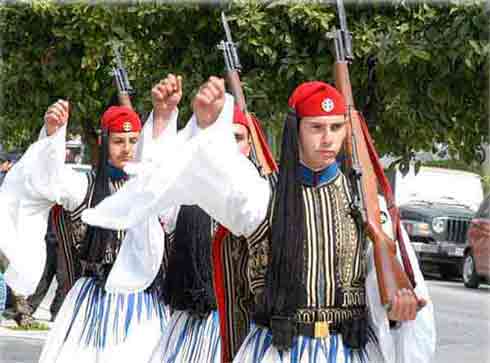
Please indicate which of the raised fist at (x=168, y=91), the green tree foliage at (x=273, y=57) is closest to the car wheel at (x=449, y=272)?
the green tree foliage at (x=273, y=57)

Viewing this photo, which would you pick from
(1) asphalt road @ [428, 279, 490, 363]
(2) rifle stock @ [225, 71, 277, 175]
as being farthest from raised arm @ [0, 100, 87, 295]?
(1) asphalt road @ [428, 279, 490, 363]

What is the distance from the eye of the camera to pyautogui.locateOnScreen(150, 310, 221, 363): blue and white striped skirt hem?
23.1 feet

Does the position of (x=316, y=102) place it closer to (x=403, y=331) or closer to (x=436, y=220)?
(x=403, y=331)

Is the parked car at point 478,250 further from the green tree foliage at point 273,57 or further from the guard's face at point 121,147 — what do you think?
the guard's face at point 121,147

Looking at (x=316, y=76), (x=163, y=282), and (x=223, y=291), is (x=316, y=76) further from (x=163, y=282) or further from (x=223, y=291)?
(x=223, y=291)

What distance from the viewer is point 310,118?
544 centimetres

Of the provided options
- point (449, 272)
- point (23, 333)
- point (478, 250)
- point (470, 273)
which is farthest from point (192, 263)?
point (449, 272)

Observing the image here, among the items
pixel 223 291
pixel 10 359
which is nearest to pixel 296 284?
pixel 223 291

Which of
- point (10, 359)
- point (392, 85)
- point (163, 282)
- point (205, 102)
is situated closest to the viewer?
point (205, 102)

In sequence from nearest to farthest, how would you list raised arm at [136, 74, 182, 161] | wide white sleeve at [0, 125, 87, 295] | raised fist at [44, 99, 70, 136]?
1. raised arm at [136, 74, 182, 161]
2. raised fist at [44, 99, 70, 136]
3. wide white sleeve at [0, 125, 87, 295]

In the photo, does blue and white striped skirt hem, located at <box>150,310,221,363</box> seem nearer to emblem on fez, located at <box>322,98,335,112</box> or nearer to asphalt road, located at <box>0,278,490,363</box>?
emblem on fez, located at <box>322,98,335,112</box>

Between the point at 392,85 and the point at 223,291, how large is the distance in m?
2.91

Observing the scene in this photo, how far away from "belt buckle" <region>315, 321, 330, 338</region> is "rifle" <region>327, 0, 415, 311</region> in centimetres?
24

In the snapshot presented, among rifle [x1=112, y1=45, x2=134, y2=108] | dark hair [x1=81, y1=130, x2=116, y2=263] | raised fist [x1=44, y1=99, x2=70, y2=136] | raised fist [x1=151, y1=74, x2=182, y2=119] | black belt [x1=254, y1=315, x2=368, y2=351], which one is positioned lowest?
black belt [x1=254, y1=315, x2=368, y2=351]
